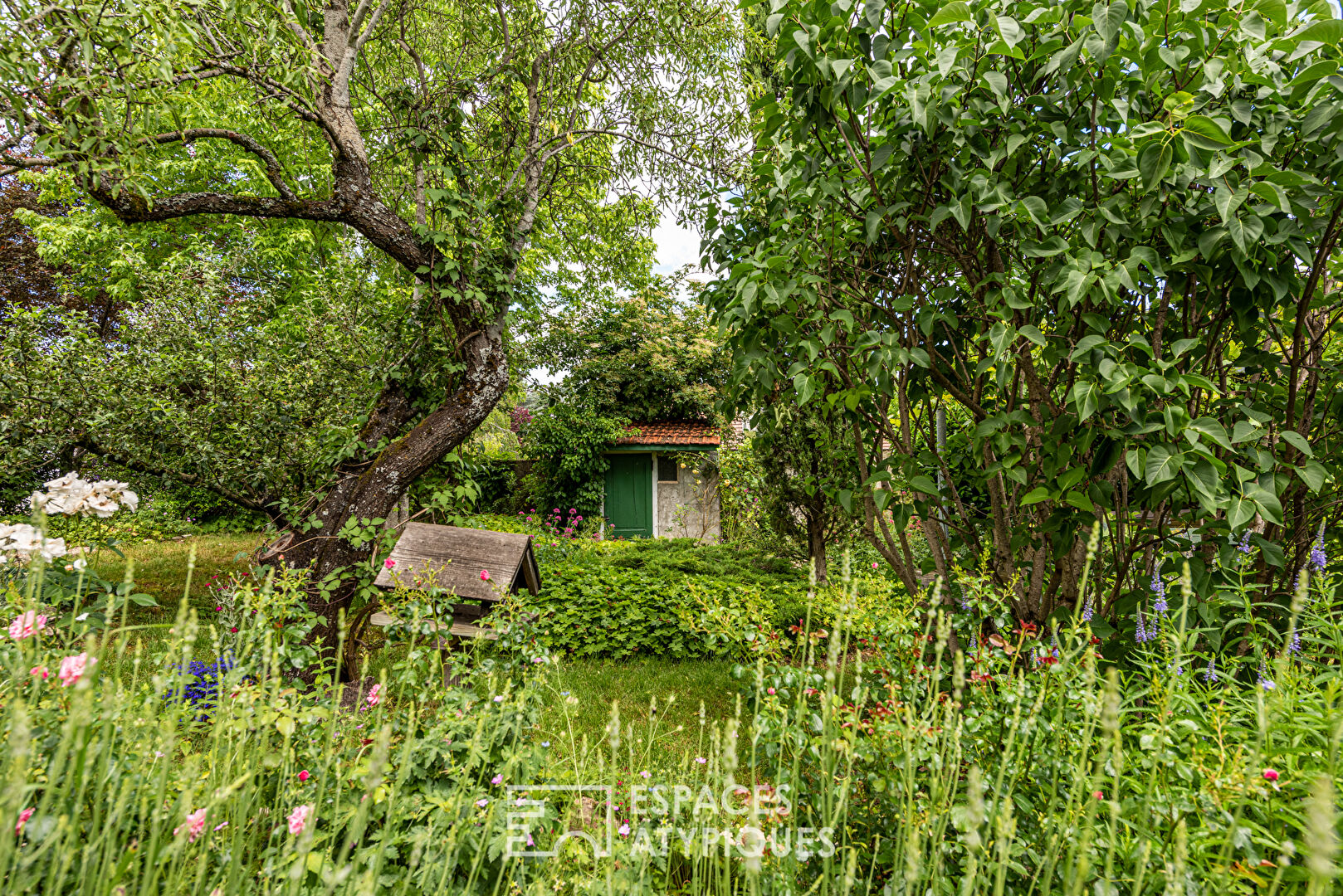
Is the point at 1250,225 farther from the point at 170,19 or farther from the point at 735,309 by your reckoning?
the point at 170,19

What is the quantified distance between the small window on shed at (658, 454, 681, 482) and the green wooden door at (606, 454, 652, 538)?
8.8 inches

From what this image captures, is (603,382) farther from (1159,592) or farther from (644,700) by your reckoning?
(1159,592)

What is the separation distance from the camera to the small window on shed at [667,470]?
42.0ft

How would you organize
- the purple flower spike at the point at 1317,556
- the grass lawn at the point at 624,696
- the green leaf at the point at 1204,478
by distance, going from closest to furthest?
the green leaf at the point at 1204,478
the purple flower spike at the point at 1317,556
the grass lawn at the point at 624,696

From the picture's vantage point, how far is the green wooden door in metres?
12.7

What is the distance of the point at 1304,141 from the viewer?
1.53m

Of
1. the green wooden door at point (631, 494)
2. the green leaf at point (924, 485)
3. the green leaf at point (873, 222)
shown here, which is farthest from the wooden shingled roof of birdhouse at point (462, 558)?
the green wooden door at point (631, 494)

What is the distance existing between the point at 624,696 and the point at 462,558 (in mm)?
1600

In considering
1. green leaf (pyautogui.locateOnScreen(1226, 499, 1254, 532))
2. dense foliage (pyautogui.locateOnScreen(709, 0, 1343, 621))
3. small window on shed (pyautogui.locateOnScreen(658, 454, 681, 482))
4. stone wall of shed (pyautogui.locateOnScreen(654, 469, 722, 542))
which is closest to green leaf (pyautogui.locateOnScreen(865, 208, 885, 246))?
dense foliage (pyautogui.locateOnScreen(709, 0, 1343, 621))

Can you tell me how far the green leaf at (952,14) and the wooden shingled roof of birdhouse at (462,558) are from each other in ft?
8.71

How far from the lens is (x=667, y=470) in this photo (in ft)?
42.3

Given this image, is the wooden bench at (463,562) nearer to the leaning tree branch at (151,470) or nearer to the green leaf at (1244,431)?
the leaning tree branch at (151,470)

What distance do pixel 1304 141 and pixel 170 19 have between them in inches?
161

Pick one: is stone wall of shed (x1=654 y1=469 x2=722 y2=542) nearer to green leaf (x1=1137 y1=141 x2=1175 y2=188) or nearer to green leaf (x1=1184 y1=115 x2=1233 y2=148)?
green leaf (x1=1137 y1=141 x2=1175 y2=188)
